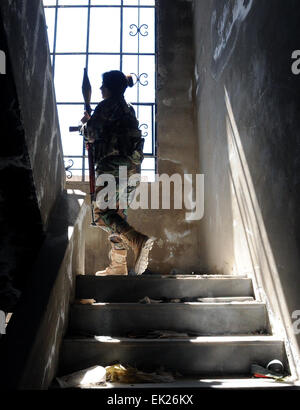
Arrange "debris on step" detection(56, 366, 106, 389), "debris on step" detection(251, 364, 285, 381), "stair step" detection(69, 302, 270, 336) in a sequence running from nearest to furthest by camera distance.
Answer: "debris on step" detection(56, 366, 106, 389) → "debris on step" detection(251, 364, 285, 381) → "stair step" detection(69, 302, 270, 336)

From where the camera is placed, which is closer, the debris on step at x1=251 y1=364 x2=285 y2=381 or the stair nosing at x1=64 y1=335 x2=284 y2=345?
the debris on step at x1=251 y1=364 x2=285 y2=381

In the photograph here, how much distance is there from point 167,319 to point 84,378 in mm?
685

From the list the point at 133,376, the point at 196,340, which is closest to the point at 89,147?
the point at 196,340

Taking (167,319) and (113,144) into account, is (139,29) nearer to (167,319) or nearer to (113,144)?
(113,144)

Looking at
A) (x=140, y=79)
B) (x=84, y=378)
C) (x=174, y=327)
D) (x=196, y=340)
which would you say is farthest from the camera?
(x=140, y=79)

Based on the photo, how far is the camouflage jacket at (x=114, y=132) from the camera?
336cm

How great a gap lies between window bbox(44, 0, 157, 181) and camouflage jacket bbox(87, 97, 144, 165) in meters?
2.40

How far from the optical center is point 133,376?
2.04 m

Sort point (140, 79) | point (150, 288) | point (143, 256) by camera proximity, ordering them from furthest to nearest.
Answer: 1. point (140, 79)
2. point (143, 256)
3. point (150, 288)

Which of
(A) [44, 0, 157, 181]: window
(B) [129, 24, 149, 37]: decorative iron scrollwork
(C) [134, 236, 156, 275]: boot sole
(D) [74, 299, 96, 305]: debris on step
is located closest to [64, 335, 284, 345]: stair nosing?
(D) [74, 299, 96, 305]: debris on step

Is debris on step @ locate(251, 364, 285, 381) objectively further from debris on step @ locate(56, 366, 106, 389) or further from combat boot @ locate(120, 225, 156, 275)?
combat boot @ locate(120, 225, 156, 275)

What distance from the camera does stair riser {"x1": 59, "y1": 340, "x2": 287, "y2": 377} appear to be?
219 centimetres
